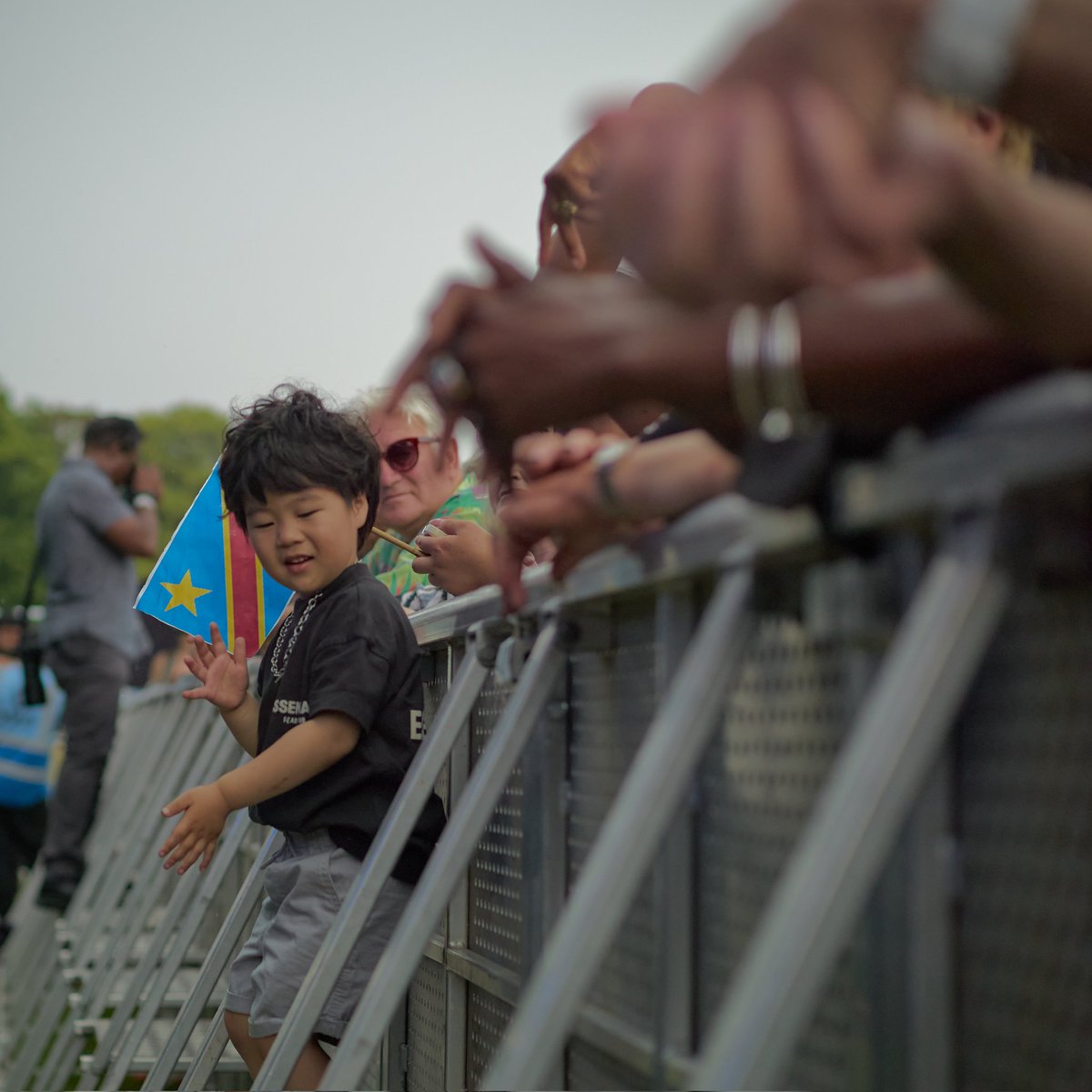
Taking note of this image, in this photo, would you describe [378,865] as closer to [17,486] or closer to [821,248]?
[821,248]

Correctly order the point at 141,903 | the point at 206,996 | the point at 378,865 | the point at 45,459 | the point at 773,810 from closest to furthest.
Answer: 1. the point at 773,810
2. the point at 378,865
3. the point at 206,996
4. the point at 141,903
5. the point at 45,459

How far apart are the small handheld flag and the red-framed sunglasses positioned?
0.61 metres

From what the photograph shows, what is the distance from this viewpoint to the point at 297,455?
11.5 ft

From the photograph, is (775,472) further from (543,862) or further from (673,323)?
(543,862)

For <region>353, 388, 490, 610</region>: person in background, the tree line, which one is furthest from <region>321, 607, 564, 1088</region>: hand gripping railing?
the tree line

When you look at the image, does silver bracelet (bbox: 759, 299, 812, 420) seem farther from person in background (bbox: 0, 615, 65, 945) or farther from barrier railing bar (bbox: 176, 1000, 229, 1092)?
person in background (bbox: 0, 615, 65, 945)

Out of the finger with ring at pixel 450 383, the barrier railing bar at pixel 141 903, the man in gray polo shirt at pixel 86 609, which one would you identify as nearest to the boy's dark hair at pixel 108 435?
the man in gray polo shirt at pixel 86 609

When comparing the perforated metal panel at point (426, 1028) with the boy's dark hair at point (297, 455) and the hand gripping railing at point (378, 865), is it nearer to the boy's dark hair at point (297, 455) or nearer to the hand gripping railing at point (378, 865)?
the hand gripping railing at point (378, 865)

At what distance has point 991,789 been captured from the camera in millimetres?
1306

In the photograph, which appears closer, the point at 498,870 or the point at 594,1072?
the point at 594,1072

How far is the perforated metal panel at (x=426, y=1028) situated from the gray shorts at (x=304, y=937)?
0.51 feet

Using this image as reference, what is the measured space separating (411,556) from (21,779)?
5518mm

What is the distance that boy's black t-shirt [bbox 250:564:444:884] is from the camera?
317cm

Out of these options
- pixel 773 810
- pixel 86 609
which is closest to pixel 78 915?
pixel 86 609
